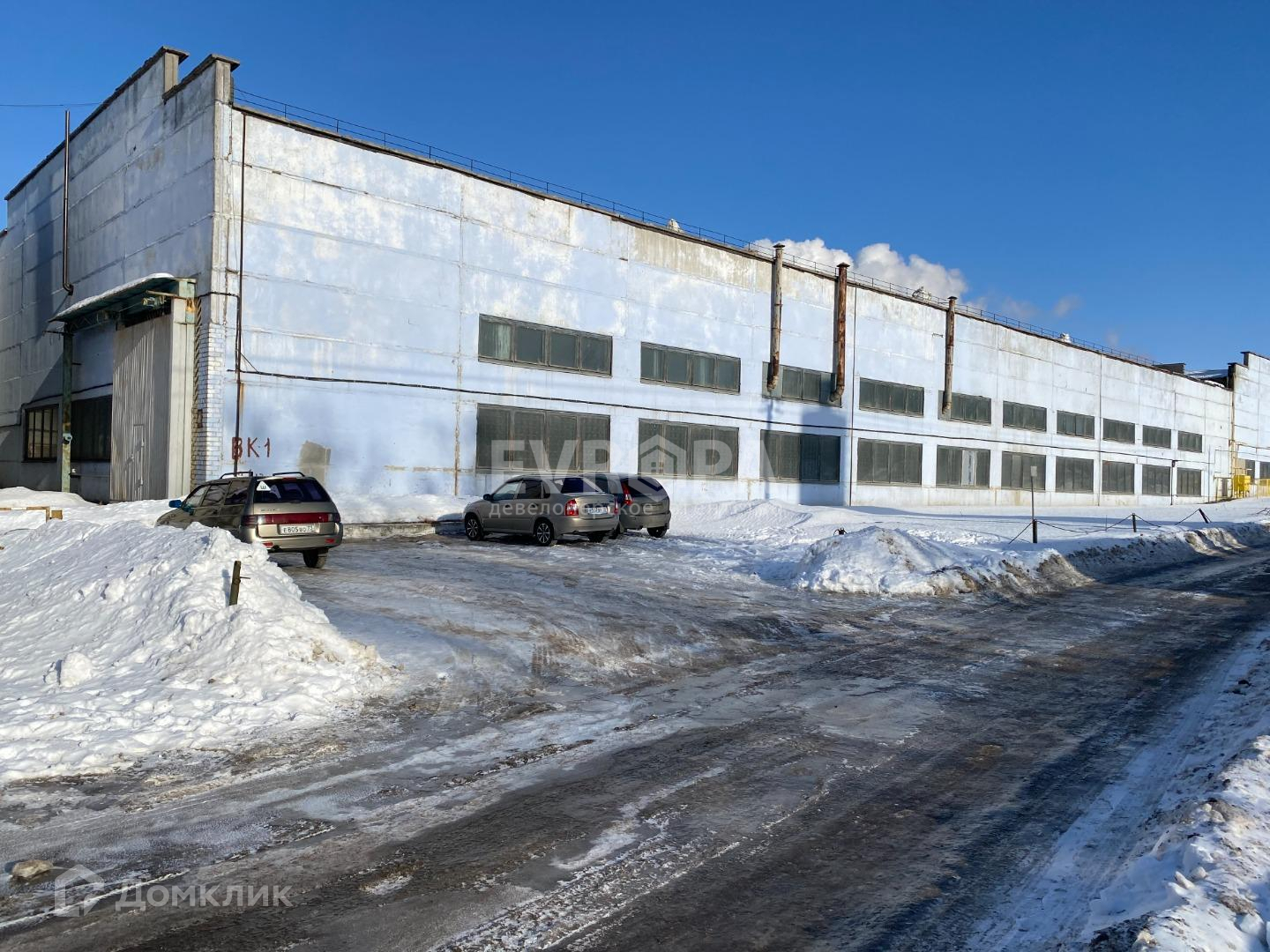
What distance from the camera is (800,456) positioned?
128 ft

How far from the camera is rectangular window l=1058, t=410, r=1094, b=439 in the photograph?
178 ft

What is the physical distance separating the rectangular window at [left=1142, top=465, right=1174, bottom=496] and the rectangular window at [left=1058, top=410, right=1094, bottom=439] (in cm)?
865

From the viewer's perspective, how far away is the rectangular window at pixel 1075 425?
54.3 meters

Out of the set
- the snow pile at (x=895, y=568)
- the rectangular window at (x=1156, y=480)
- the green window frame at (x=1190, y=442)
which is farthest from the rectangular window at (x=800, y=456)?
Result: the green window frame at (x=1190, y=442)

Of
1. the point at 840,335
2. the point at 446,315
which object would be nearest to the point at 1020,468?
the point at 840,335

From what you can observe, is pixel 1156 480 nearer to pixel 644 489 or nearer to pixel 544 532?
pixel 644 489

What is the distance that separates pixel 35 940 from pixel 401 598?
9.17 meters

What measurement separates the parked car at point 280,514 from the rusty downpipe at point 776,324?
2388 centimetres

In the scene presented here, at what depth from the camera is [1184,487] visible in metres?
66.8

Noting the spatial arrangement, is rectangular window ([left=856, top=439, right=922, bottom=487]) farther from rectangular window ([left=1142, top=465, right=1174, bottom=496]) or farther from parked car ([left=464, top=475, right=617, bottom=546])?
rectangular window ([left=1142, top=465, right=1174, bottom=496])

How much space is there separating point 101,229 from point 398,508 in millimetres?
14935

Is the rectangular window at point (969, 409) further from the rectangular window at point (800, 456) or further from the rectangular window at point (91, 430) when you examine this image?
the rectangular window at point (91, 430)

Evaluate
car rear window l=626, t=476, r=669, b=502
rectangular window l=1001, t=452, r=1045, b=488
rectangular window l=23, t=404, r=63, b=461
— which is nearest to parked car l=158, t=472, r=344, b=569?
car rear window l=626, t=476, r=669, b=502

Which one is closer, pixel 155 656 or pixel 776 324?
pixel 155 656
